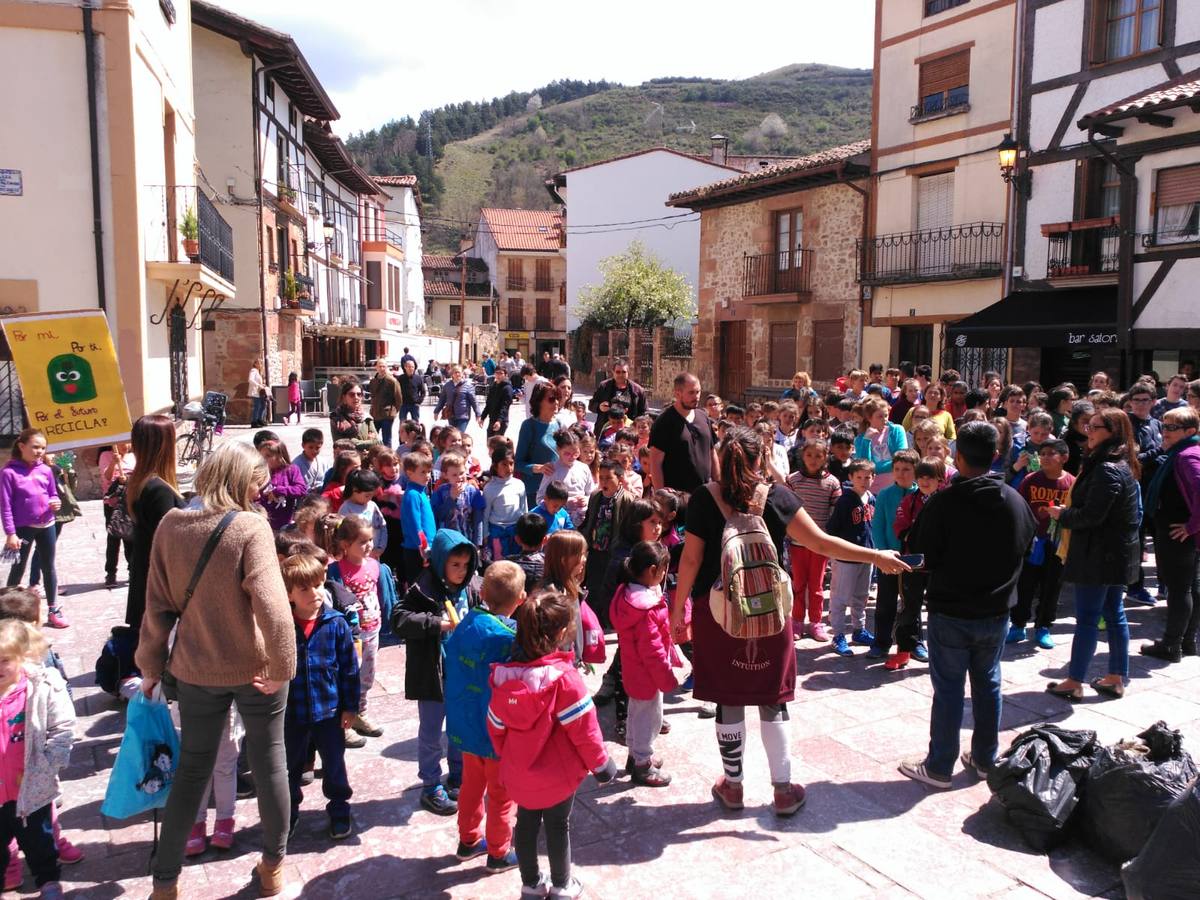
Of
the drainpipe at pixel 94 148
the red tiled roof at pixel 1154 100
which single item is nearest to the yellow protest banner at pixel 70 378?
the drainpipe at pixel 94 148

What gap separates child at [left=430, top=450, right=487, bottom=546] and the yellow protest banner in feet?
7.69

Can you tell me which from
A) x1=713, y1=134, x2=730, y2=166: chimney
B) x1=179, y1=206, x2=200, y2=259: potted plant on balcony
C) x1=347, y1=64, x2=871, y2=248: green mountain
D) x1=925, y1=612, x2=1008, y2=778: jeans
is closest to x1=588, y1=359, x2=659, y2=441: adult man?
x1=925, y1=612, x2=1008, y2=778: jeans

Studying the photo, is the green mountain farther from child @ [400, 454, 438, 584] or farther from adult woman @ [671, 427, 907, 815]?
adult woman @ [671, 427, 907, 815]

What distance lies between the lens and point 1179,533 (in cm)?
570

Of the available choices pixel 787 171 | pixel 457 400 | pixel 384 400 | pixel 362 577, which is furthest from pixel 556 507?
Result: pixel 787 171

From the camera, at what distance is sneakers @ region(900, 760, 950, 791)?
4285 mm

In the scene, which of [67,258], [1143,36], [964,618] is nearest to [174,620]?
[964,618]

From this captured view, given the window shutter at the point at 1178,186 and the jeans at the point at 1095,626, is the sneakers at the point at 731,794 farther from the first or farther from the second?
the window shutter at the point at 1178,186

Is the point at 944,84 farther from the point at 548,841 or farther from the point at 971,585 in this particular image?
the point at 548,841

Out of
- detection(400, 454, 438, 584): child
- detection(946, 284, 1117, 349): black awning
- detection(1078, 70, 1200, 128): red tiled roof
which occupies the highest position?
detection(1078, 70, 1200, 128): red tiled roof

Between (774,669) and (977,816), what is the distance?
1.14m

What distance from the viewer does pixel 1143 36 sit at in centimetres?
1509

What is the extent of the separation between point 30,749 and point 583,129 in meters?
104

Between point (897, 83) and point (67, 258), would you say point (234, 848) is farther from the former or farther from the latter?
point (897, 83)
